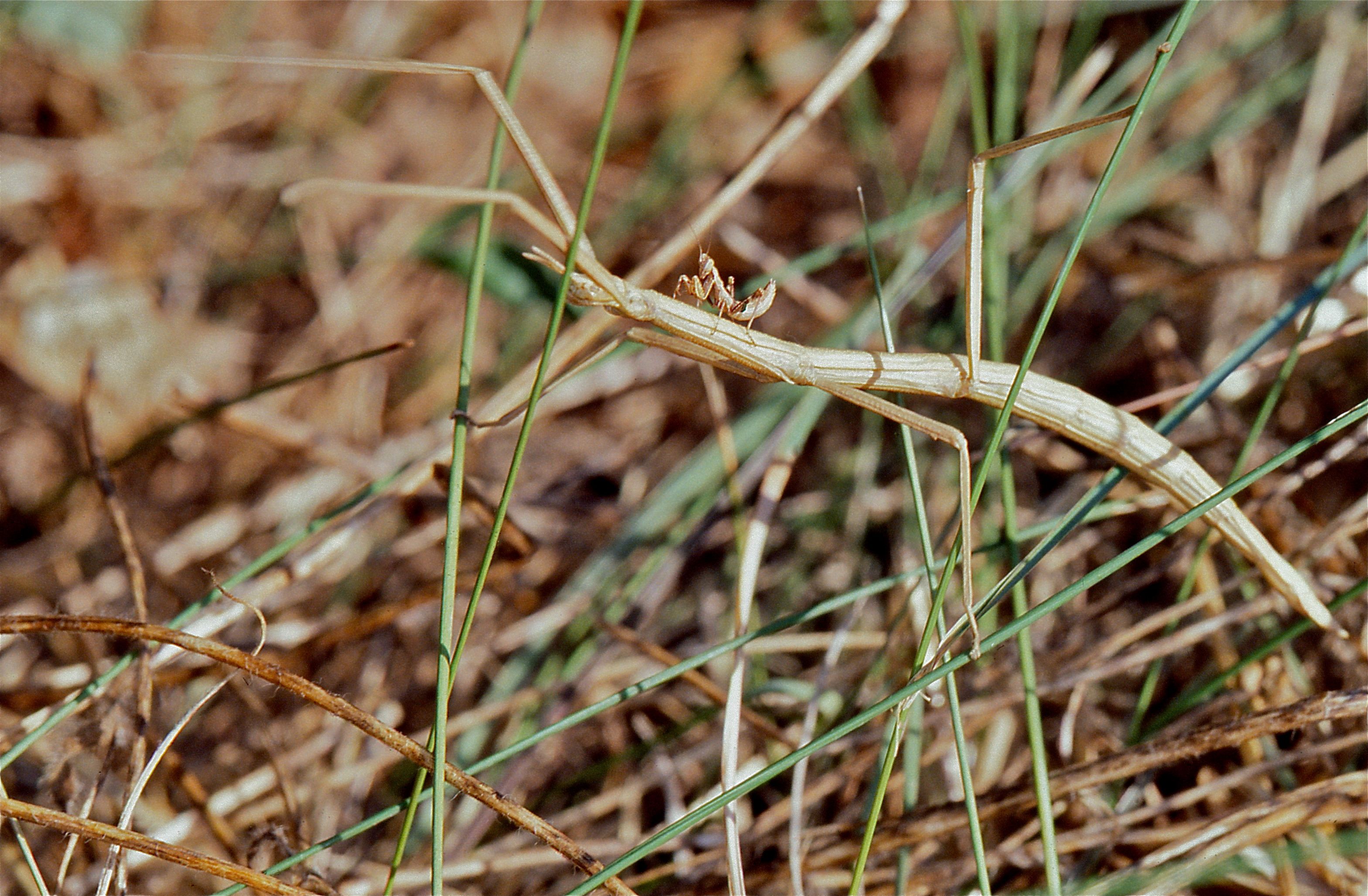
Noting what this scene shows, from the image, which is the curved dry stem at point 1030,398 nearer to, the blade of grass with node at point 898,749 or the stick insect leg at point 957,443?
the stick insect leg at point 957,443

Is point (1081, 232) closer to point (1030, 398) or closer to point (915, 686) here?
point (1030, 398)

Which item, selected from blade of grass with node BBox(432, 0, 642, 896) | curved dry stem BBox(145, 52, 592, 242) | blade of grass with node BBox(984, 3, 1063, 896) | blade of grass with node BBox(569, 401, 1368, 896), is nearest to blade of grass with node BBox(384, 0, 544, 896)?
blade of grass with node BBox(432, 0, 642, 896)

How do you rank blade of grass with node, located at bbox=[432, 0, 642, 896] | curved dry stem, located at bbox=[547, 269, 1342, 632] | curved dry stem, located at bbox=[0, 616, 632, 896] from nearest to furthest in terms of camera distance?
1. blade of grass with node, located at bbox=[432, 0, 642, 896]
2. curved dry stem, located at bbox=[0, 616, 632, 896]
3. curved dry stem, located at bbox=[547, 269, 1342, 632]

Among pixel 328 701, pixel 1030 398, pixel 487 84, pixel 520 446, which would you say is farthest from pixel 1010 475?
pixel 328 701

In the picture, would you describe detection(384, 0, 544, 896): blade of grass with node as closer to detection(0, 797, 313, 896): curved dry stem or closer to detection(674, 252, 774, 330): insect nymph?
detection(0, 797, 313, 896): curved dry stem

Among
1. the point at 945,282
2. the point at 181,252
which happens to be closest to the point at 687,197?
the point at 945,282

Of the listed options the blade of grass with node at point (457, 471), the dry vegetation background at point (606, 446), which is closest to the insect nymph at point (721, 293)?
the blade of grass with node at point (457, 471)
